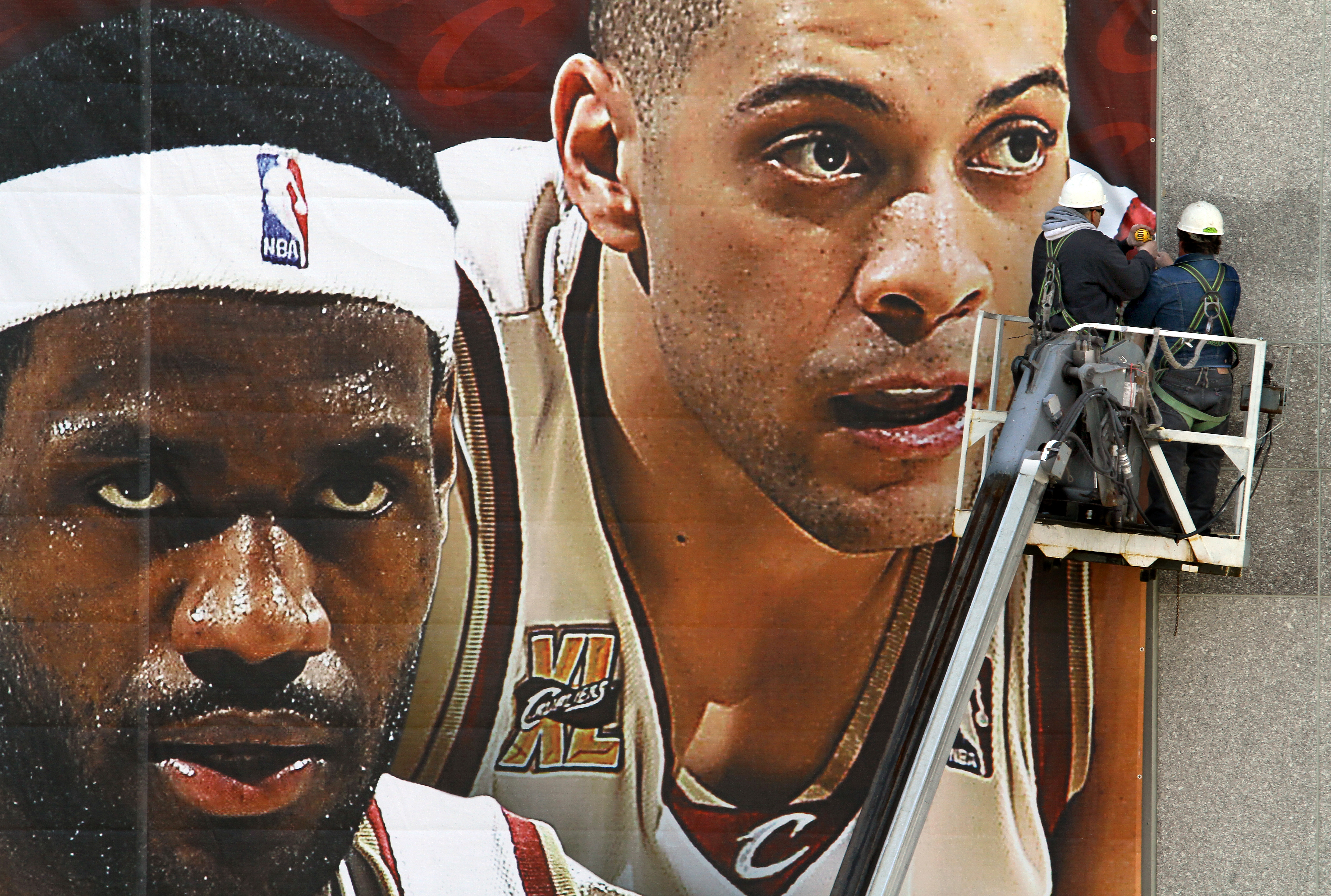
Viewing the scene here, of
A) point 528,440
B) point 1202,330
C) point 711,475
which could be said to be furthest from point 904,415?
point 528,440

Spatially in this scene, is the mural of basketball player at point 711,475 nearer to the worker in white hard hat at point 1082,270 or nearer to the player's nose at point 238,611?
the worker in white hard hat at point 1082,270

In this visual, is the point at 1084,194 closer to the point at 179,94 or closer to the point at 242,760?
the point at 179,94

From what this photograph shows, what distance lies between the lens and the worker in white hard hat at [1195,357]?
3.97 meters

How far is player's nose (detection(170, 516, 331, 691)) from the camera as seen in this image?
427cm

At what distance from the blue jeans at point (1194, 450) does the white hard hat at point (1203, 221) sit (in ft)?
1.67

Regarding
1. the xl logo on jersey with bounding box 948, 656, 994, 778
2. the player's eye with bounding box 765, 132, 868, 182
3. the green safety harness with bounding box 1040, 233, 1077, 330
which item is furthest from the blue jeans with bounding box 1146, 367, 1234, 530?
the player's eye with bounding box 765, 132, 868, 182

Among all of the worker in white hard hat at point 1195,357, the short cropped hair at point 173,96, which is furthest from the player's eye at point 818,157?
the short cropped hair at point 173,96

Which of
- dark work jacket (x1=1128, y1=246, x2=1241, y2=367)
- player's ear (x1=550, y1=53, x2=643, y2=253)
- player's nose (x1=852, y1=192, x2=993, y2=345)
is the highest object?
player's ear (x1=550, y1=53, x2=643, y2=253)

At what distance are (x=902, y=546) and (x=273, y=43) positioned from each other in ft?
9.65

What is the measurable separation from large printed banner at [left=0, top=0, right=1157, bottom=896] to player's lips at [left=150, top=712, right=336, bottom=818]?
14mm

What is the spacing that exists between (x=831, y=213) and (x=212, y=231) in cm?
225

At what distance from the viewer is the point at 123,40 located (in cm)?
427

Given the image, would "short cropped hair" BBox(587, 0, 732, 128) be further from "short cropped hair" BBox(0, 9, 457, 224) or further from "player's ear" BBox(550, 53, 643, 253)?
"short cropped hair" BBox(0, 9, 457, 224)

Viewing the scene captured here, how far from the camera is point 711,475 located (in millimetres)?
4363
